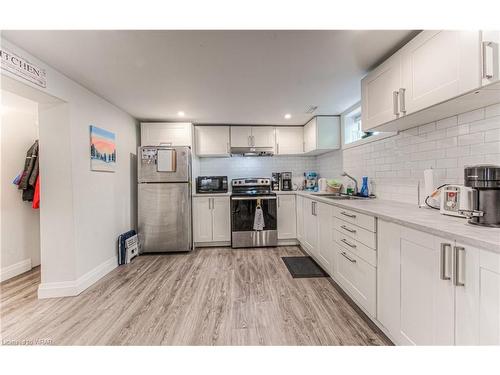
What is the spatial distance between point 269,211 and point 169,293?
1.94 m

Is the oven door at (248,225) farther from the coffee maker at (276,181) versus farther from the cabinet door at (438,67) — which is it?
the cabinet door at (438,67)

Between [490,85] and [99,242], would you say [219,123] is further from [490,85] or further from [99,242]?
[490,85]

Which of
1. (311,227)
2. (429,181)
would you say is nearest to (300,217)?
(311,227)

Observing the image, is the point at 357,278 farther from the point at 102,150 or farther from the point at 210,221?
the point at 102,150

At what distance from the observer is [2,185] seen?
249 cm

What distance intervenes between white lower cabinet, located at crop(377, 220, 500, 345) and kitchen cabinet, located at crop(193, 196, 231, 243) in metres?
2.50

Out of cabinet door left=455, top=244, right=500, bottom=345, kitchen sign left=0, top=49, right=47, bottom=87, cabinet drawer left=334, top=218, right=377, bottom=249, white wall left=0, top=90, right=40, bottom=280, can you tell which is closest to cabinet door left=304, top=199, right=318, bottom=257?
cabinet drawer left=334, top=218, right=377, bottom=249

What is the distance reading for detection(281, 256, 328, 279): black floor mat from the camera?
96.0 inches

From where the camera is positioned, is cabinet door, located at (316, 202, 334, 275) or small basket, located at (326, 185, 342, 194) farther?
small basket, located at (326, 185, 342, 194)

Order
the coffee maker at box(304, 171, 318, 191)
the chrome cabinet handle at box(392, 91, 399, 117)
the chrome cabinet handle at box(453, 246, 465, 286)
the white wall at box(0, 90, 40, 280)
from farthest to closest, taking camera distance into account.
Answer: the coffee maker at box(304, 171, 318, 191) → the white wall at box(0, 90, 40, 280) → the chrome cabinet handle at box(392, 91, 399, 117) → the chrome cabinet handle at box(453, 246, 465, 286)

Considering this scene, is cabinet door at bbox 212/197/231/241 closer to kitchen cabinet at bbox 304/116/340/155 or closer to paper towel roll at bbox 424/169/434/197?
kitchen cabinet at bbox 304/116/340/155

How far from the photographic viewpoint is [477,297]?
834 millimetres

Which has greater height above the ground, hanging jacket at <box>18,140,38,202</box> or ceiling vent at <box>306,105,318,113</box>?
ceiling vent at <box>306,105,318,113</box>
